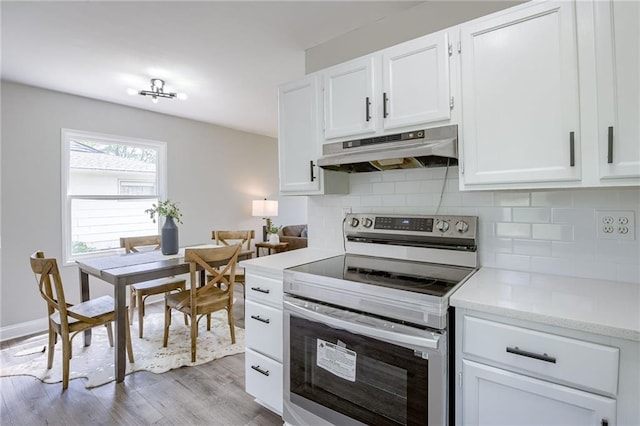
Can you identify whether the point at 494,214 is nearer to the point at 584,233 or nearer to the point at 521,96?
the point at 584,233

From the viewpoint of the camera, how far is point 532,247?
5.39ft

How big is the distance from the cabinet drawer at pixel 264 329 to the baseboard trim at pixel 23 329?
2833mm

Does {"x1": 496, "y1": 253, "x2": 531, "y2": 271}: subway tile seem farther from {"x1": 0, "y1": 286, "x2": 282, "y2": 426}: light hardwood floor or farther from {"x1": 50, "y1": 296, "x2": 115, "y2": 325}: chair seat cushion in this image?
{"x1": 50, "y1": 296, "x2": 115, "y2": 325}: chair seat cushion

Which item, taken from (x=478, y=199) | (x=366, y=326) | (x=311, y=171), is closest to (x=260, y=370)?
(x=366, y=326)

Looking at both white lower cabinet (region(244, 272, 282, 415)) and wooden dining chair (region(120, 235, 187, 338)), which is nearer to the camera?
white lower cabinet (region(244, 272, 282, 415))

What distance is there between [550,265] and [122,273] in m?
2.74

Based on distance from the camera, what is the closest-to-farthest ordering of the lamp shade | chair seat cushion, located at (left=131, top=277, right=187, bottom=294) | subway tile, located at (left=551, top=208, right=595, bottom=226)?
1. subway tile, located at (left=551, top=208, right=595, bottom=226)
2. chair seat cushion, located at (left=131, top=277, right=187, bottom=294)
3. the lamp shade

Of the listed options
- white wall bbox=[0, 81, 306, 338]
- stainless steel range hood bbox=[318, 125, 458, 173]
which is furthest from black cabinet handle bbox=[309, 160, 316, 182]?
white wall bbox=[0, 81, 306, 338]

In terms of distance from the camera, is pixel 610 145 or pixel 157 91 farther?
pixel 157 91

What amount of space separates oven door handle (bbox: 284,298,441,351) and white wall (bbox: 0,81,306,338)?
10.6 ft

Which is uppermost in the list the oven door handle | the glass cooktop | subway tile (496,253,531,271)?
subway tile (496,253,531,271)

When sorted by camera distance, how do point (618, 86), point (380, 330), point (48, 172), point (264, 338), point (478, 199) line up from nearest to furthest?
point (618, 86) → point (380, 330) → point (478, 199) → point (264, 338) → point (48, 172)

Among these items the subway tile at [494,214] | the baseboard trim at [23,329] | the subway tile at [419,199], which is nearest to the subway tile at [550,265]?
the subway tile at [494,214]

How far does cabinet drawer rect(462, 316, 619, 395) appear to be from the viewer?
3.29ft
